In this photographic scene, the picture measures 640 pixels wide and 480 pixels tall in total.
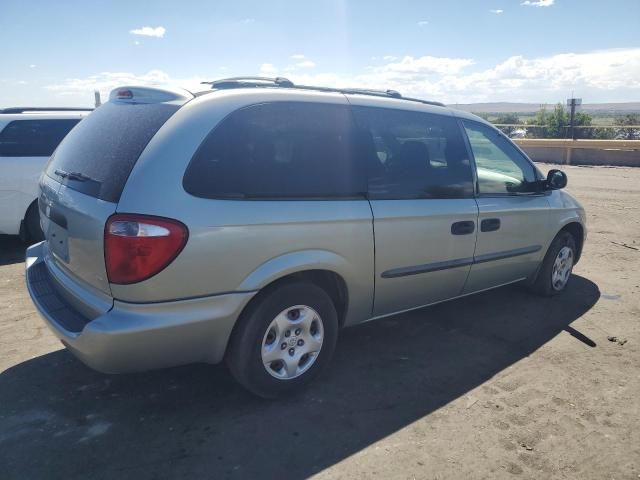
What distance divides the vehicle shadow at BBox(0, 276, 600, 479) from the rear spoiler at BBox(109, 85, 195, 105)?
1.76 meters

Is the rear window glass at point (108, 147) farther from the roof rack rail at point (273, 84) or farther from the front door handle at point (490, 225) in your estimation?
the front door handle at point (490, 225)

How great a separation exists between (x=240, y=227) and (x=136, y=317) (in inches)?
27.0

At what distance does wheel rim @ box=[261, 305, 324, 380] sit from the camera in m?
3.13

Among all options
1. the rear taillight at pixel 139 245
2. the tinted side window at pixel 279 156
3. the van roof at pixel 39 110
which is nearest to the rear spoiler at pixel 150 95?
the tinted side window at pixel 279 156

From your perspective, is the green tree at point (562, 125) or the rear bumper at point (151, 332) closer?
the rear bumper at point (151, 332)

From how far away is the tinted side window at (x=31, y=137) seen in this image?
637cm

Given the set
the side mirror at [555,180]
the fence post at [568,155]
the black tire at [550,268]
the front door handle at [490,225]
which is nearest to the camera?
the front door handle at [490,225]

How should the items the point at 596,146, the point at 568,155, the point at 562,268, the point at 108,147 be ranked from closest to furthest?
the point at 108,147, the point at 562,268, the point at 596,146, the point at 568,155

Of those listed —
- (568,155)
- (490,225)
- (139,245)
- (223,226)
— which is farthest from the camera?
(568,155)

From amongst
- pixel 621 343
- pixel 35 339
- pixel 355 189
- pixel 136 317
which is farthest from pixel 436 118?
pixel 35 339

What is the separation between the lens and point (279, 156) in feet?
10.2

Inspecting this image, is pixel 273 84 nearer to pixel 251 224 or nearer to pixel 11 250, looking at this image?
pixel 251 224

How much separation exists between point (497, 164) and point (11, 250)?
5.91m

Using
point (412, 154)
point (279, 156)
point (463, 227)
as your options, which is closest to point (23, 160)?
point (279, 156)
